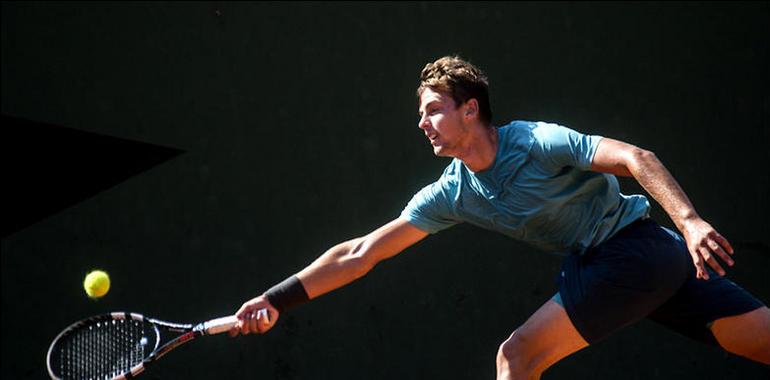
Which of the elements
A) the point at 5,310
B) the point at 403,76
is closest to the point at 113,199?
Result: the point at 5,310

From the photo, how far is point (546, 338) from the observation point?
2.80 metres

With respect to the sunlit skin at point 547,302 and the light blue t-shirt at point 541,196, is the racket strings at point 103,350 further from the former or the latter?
the light blue t-shirt at point 541,196

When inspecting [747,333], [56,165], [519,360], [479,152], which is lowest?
[747,333]

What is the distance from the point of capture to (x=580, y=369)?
405 cm

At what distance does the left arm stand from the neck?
328 millimetres

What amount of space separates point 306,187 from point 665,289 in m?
1.66

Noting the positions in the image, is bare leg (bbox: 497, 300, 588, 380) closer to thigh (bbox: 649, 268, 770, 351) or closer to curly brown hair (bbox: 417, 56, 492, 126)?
thigh (bbox: 649, 268, 770, 351)

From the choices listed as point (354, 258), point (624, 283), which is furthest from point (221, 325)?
point (624, 283)

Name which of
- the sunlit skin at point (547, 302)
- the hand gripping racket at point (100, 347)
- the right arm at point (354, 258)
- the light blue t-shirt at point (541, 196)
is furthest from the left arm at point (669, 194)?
the hand gripping racket at point (100, 347)

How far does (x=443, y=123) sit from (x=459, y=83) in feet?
0.40

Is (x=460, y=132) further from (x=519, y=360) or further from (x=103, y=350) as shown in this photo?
(x=103, y=350)

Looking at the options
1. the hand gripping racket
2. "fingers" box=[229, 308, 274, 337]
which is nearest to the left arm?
"fingers" box=[229, 308, 274, 337]

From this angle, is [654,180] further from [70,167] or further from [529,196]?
[70,167]

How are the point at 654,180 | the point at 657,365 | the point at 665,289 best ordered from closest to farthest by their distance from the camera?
the point at 654,180, the point at 665,289, the point at 657,365
